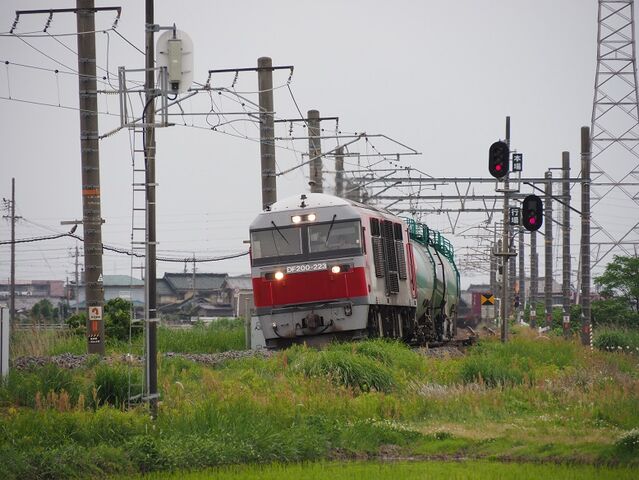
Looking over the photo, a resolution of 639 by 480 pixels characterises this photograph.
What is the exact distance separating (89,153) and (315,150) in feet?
44.4

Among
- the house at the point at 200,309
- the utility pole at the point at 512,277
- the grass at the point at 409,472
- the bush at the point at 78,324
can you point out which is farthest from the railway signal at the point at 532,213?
the house at the point at 200,309

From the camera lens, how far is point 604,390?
22438 millimetres

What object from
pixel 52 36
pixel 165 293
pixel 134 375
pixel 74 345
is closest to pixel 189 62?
pixel 134 375

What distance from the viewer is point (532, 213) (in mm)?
30641

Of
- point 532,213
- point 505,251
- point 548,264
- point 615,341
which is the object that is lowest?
point 615,341

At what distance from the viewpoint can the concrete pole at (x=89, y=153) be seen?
2583 cm

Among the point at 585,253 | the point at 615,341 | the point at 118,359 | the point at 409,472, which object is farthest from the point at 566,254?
the point at 409,472

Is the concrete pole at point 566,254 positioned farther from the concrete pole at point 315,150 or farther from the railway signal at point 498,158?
the railway signal at point 498,158

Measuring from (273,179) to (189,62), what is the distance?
47.8 ft

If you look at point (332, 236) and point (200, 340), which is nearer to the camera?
point (332, 236)

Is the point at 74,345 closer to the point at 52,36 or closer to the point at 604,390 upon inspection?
the point at 52,36

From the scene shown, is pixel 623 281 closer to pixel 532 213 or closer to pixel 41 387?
pixel 532 213

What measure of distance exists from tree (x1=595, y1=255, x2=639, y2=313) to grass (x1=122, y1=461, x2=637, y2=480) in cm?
5206

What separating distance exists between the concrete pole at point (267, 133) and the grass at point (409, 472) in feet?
56.8
